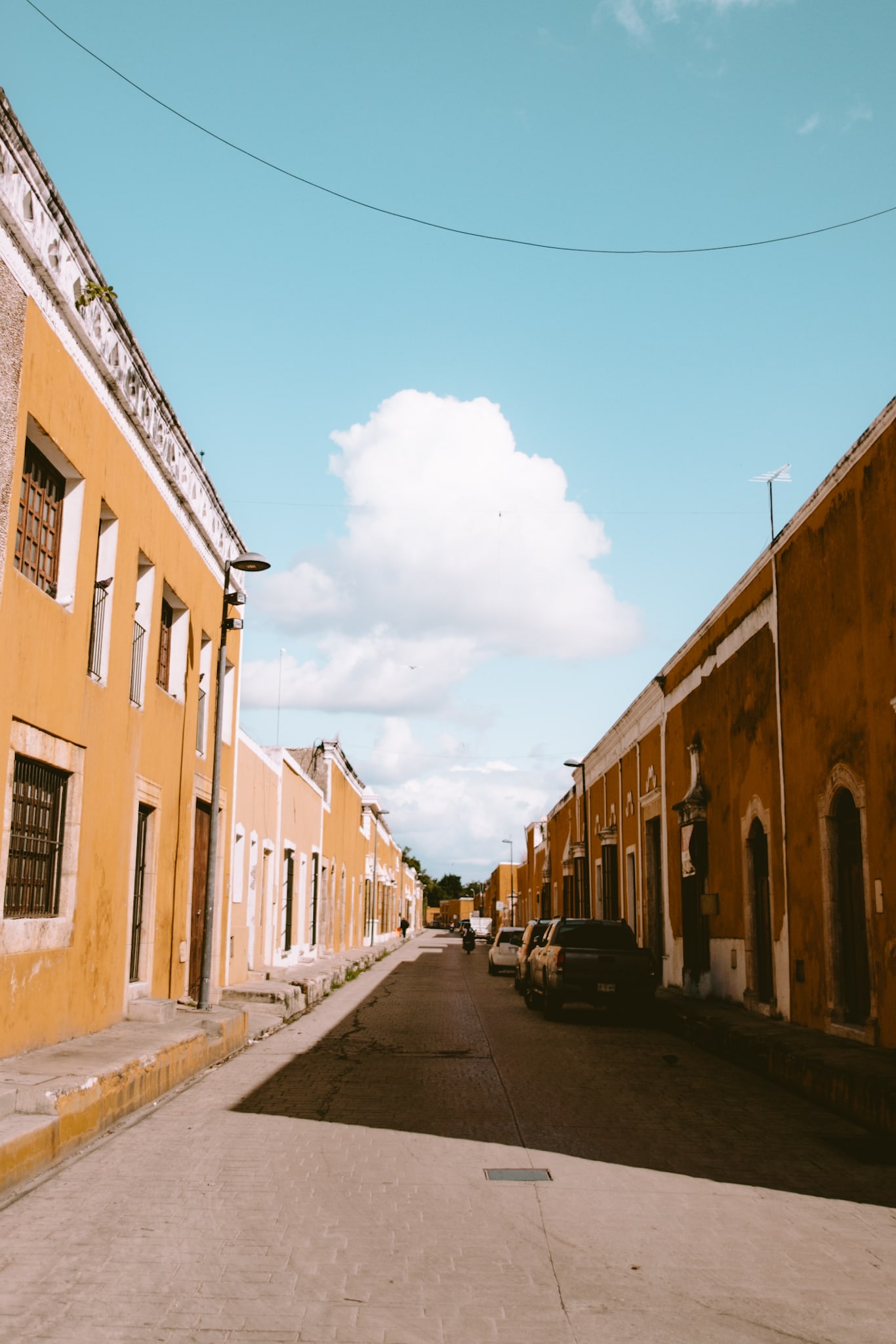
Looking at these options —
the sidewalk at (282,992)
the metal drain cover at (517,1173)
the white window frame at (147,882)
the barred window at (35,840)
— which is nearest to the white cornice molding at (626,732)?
the sidewalk at (282,992)

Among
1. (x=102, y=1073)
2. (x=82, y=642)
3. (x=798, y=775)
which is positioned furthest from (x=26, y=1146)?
(x=798, y=775)

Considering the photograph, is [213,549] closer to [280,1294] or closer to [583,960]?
[583,960]

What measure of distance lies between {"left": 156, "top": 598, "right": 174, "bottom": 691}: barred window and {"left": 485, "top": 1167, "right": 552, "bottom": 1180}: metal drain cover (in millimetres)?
9079

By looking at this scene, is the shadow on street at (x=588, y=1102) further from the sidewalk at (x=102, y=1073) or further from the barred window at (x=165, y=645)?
the barred window at (x=165, y=645)

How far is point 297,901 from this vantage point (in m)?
31.2

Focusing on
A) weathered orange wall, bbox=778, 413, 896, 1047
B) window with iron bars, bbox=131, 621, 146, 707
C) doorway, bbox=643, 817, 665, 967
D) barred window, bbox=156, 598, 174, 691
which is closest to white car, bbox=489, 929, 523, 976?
doorway, bbox=643, 817, 665, 967

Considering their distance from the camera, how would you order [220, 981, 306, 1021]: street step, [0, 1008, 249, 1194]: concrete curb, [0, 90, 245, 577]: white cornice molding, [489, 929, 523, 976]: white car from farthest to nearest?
1. [489, 929, 523, 976]: white car
2. [220, 981, 306, 1021]: street step
3. [0, 90, 245, 577]: white cornice molding
4. [0, 1008, 249, 1194]: concrete curb

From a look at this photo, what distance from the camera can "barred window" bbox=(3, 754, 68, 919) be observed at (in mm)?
9820

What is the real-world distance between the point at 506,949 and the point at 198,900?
20237 millimetres

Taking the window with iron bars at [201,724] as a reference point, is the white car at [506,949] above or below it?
below

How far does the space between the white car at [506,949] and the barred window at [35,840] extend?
26.3 metres

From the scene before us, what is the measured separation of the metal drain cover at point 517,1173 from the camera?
745cm

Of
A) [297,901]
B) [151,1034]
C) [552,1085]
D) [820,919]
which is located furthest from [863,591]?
[297,901]

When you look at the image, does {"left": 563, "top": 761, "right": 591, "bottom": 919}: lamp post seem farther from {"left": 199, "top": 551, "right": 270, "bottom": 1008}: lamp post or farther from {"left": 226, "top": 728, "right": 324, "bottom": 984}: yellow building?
{"left": 199, "top": 551, "right": 270, "bottom": 1008}: lamp post
